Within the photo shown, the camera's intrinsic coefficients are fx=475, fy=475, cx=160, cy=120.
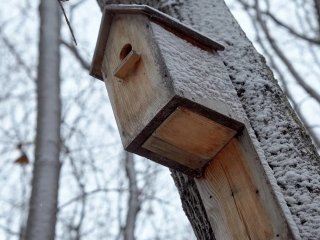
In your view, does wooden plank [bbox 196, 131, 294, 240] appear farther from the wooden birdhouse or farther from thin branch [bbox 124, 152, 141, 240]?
thin branch [bbox 124, 152, 141, 240]

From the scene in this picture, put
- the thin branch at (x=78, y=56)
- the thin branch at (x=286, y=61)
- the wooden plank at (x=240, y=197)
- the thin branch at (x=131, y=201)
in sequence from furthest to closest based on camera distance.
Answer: the thin branch at (x=78, y=56)
the thin branch at (x=286, y=61)
the thin branch at (x=131, y=201)
the wooden plank at (x=240, y=197)

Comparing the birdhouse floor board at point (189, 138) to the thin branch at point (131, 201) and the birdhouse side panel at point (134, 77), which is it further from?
the thin branch at point (131, 201)

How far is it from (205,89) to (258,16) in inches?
252

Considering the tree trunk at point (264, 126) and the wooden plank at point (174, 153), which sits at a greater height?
the tree trunk at point (264, 126)

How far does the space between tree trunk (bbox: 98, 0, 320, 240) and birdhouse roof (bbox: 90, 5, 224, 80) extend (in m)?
0.13

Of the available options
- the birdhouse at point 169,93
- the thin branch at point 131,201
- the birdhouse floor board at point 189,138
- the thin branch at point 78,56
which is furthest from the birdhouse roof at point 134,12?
the thin branch at point 78,56

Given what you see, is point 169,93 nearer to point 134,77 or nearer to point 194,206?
point 134,77

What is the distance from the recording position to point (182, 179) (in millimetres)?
1713

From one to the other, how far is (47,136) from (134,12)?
43.0 inches

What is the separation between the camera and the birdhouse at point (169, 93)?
1.39 m

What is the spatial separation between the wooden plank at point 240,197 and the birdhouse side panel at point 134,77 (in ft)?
0.90

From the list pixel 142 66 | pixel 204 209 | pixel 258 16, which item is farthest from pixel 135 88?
pixel 258 16

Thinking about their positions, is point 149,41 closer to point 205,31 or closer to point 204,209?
point 205,31

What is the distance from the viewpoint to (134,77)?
156 centimetres
